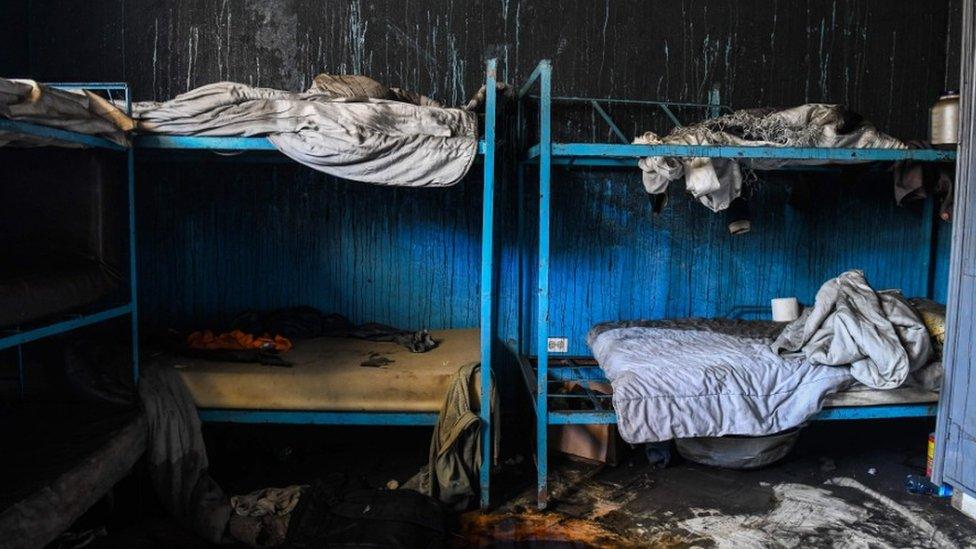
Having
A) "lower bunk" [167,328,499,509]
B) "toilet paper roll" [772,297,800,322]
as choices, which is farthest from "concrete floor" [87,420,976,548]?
"toilet paper roll" [772,297,800,322]

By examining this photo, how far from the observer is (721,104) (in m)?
4.81

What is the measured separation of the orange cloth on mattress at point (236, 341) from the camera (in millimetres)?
4012

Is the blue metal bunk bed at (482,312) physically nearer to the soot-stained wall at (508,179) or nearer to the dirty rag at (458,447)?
the dirty rag at (458,447)

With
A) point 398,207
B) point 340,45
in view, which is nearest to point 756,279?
point 398,207

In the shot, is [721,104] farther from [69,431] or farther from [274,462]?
[69,431]

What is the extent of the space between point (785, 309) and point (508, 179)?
221 cm

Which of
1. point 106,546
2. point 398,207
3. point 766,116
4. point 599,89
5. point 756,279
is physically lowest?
point 106,546

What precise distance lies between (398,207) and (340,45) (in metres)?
1.22

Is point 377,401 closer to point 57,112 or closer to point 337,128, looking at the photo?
point 337,128

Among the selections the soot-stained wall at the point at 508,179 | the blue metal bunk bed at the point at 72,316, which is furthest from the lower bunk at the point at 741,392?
the blue metal bunk bed at the point at 72,316

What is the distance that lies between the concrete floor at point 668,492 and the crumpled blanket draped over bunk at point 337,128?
1884 millimetres

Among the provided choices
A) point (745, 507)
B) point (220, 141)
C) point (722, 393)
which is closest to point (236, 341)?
point (220, 141)

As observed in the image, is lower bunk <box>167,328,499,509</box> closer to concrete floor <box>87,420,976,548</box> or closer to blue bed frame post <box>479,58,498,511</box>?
blue bed frame post <box>479,58,498,511</box>

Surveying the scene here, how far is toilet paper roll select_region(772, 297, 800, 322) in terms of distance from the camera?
4.67 meters
